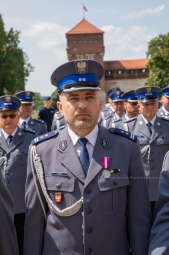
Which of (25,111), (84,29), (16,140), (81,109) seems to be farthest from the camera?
(84,29)

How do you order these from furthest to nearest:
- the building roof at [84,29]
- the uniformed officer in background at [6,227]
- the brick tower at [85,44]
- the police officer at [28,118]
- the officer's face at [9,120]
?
the building roof at [84,29]
the brick tower at [85,44]
the police officer at [28,118]
the officer's face at [9,120]
the uniformed officer in background at [6,227]

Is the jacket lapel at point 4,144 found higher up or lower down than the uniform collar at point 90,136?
lower down

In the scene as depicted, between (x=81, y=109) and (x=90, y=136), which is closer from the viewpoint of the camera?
(x=81, y=109)

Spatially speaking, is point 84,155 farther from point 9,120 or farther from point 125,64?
point 125,64

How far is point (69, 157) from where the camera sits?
2.19 metres

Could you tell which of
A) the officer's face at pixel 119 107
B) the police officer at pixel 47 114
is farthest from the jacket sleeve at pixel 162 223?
the police officer at pixel 47 114

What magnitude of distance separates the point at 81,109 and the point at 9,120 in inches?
104

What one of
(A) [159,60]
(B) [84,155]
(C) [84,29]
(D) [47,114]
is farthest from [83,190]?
(C) [84,29]

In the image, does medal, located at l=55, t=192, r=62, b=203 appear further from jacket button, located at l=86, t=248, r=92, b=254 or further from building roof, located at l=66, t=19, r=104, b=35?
building roof, located at l=66, t=19, r=104, b=35

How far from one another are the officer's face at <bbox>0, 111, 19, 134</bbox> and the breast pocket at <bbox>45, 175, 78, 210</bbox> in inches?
97.5

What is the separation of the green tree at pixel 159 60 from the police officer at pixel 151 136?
3295 centimetres

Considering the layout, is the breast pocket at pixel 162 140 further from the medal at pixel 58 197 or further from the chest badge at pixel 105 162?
the medal at pixel 58 197

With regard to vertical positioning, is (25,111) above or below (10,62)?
below

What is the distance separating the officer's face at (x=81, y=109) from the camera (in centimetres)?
211
